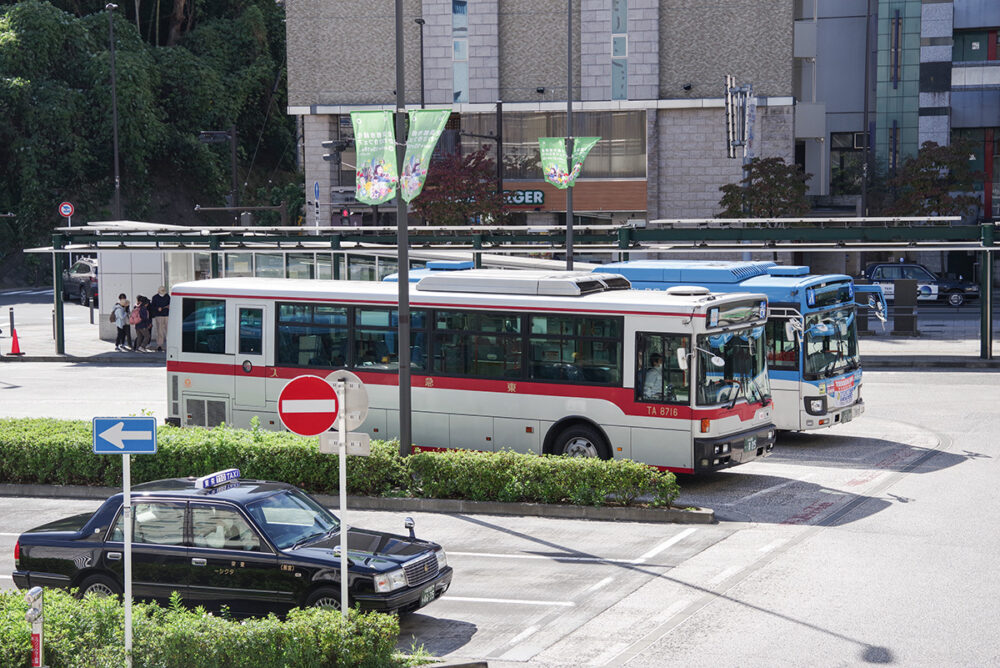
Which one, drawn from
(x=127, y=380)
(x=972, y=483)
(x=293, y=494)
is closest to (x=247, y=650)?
(x=293, y=494)

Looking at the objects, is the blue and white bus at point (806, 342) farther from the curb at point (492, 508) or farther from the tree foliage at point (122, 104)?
the tree foliage at point (122, 104)

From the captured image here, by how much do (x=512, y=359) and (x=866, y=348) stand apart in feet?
62.5

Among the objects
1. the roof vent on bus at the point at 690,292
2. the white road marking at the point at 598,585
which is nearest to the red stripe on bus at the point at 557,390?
the roof vent on bus at the point at 690,292

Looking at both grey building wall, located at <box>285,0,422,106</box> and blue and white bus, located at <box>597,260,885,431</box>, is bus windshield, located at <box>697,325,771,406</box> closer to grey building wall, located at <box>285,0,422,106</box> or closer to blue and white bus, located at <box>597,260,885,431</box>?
blue and white bus, located at <box>597,260,885,431</box>

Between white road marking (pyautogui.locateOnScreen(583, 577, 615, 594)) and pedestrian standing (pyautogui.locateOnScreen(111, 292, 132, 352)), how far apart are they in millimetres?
27870

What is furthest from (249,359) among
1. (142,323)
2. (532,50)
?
(532,50)

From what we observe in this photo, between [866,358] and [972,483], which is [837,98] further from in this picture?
[972,483]

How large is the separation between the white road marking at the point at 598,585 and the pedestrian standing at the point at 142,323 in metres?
27.4

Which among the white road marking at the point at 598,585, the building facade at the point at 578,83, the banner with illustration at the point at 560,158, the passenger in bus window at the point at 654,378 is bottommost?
the white road marking at the point at 598,585

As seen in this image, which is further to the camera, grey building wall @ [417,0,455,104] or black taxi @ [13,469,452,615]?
grey building wall @ [417,0,455,104]

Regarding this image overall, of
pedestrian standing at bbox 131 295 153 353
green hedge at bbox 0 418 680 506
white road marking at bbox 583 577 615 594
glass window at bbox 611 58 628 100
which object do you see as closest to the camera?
white road marking at bbox 583 577 615 594

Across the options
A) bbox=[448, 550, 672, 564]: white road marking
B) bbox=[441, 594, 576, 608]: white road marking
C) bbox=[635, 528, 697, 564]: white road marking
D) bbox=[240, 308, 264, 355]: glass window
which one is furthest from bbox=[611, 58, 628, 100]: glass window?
bbox=[441, 594, 576, 608]: white road marking

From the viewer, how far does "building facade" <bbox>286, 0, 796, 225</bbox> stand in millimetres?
53938

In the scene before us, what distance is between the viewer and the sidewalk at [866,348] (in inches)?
1258
